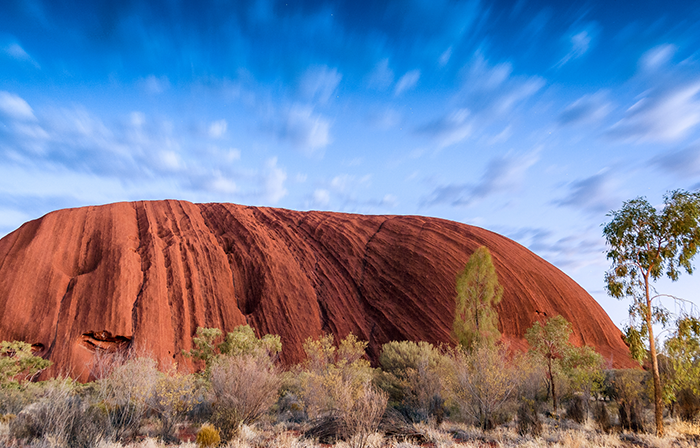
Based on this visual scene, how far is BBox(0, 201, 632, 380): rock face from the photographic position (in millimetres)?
29625

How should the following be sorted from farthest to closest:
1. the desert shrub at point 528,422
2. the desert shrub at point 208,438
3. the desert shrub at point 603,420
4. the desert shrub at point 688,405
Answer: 1. the desert shrub at point 688,405
2. the desert shrub at point 603,420
3. the desert shrub at point 528,422
4. the desert shrub at point 208,438

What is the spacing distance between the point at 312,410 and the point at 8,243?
3971 cm

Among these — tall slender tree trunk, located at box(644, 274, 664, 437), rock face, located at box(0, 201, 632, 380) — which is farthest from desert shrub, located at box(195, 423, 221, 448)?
rock face, located at box(0, 201, 632, 380)

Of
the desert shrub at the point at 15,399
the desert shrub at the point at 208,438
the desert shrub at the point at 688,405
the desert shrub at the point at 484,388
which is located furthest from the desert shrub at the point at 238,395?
the desert shrub at the point at 688,405

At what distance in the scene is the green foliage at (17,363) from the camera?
19.3 m

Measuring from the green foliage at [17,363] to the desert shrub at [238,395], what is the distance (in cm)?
1556

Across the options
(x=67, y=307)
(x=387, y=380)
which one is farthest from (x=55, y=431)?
(x=67, y=307)

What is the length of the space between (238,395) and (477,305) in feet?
51.5

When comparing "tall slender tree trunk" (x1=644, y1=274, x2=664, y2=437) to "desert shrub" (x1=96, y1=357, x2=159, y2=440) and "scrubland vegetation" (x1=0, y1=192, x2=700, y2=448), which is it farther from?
"desert shrub" (x1=96, y1=357, x2=159, y2=440)

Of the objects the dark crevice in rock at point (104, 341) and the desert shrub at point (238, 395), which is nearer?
the desert shrub at point (238, 395)

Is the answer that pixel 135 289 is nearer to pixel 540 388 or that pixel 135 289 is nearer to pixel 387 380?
pixel 387 380

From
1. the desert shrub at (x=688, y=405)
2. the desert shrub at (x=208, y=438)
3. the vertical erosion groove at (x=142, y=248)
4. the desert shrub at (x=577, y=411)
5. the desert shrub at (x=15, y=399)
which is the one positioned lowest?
the desert shrub at (x=15, y=399)

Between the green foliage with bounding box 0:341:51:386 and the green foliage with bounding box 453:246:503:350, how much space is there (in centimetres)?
→ 2430

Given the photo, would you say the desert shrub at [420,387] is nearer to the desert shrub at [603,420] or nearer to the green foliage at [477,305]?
the desert shrub at [603,420]
